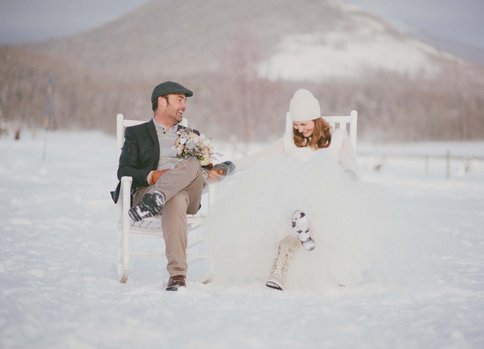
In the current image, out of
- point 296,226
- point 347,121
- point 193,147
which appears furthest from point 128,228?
point 347,121

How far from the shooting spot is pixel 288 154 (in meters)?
3.52

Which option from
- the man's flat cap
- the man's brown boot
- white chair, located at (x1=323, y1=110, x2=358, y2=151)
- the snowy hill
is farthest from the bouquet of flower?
the snowy hill

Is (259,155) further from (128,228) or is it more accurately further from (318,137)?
(128,228)

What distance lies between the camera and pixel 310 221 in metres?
3.04

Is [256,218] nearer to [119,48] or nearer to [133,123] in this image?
[133,123]

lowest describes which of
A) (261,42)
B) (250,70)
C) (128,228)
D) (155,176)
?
(128,228)

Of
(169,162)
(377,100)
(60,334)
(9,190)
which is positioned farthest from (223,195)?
(377,100)

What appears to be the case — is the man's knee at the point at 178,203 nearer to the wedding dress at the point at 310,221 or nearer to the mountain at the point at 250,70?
the wedding dress at the point at 310,221

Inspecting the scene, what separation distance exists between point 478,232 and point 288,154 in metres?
3.07

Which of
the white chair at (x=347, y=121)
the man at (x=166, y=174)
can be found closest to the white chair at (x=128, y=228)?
the man at (x=166, y=174)

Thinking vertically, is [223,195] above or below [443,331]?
above

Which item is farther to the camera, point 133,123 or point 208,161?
point 133,123

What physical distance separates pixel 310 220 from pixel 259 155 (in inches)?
25.6

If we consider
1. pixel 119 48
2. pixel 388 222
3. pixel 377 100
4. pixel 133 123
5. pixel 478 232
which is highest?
pixel 119 48
